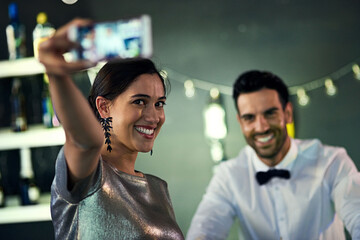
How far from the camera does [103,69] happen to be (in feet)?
2.36

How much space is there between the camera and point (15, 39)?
2.17 m

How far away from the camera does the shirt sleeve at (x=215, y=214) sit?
1.74 m

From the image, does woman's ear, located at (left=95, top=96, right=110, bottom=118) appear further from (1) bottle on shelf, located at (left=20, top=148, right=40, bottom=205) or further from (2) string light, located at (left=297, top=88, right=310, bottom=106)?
(2) string light, located at (left=297, top=88, right=310, bottom=106)

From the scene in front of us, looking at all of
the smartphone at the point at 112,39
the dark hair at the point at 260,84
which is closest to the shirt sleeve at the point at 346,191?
the dark hair at the point at 260,84

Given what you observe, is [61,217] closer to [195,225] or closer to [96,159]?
[96,159]

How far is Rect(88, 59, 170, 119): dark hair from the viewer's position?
2.25 ft

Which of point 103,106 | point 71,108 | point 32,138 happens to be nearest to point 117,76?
point 103,106

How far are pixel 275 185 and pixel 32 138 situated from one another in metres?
1.12

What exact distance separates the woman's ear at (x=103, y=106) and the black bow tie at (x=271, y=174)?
130 cm

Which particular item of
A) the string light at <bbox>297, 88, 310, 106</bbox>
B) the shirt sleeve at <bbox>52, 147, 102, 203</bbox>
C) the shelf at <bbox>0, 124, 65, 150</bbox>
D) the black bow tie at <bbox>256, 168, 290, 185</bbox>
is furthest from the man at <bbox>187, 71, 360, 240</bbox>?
the shirt sleeve at <bbox>52, 147, 102, 203</bbox>

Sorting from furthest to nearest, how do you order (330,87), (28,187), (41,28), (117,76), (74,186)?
(330,87)
(41,28)
(28,187)
(117,76)
(74,186)

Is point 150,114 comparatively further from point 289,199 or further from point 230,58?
point 230,58

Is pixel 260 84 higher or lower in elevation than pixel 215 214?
higher

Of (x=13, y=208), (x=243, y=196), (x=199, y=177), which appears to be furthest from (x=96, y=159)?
(x=199, y=177)
